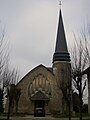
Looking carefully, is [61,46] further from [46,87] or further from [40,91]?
[40,91]

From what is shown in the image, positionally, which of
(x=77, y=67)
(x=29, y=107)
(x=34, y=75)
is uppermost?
(x=34, y=75)

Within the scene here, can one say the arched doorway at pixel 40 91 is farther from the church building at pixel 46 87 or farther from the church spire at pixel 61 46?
the church spire at pixel 61 46

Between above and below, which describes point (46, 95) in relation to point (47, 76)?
below

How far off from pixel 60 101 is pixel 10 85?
24.7 metres

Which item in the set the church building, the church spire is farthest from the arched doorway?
the church spire

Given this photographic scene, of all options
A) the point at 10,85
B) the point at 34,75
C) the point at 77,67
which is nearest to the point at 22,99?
the point at 34,75

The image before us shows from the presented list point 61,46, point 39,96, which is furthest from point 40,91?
point 61,46

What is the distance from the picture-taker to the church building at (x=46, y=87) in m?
53.3

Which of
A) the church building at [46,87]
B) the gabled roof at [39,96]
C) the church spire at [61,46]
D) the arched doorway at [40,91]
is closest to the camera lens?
the gabled roof at [39,96]

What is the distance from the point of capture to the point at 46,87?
2189 inches

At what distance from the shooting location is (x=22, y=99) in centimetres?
5488

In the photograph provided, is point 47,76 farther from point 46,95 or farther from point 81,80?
point 81,80

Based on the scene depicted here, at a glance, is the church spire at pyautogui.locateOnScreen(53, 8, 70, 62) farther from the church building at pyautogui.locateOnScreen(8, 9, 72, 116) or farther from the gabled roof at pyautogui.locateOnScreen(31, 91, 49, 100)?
the gabled roof at pyautogui.locateOnScreen(31, 91, 49, 100)

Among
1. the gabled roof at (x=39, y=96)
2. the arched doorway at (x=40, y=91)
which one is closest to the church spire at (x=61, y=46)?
the arched doorway at (x=40, y=91)
